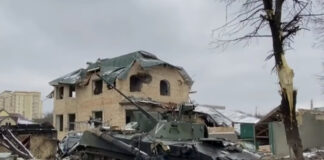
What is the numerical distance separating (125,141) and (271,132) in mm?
13530

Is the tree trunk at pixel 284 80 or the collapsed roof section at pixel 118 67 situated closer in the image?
the tree trunk at pixel 284 80

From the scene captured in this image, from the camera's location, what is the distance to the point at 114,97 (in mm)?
38750

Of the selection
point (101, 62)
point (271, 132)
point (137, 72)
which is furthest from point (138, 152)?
point (101, 62)

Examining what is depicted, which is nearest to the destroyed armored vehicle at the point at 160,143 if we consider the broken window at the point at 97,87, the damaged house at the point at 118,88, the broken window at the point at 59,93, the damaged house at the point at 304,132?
the damaged house at the point at 304,132

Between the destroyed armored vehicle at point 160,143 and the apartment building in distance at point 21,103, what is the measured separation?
7521cm

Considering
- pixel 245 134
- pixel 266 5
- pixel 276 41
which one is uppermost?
pixel 266 5

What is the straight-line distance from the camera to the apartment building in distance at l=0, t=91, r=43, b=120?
3521 inches

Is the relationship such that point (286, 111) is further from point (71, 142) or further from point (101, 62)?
point (101, 62)

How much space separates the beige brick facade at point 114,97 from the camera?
125 feet

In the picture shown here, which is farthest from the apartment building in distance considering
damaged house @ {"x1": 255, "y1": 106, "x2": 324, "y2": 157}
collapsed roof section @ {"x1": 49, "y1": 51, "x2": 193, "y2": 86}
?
damaged house @ {"x1": 255, "y1": 106, "x2": 324, "y2": 157}

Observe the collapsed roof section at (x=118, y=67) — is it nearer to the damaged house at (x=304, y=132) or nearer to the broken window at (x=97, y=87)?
the broken window at (x=97, y=87)

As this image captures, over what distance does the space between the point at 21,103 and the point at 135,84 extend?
5590cm

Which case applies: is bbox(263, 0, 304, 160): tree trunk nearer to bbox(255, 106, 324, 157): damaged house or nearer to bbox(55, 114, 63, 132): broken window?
bbox(255, 106, 324, 157): damaged house

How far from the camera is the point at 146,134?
1462 cm
